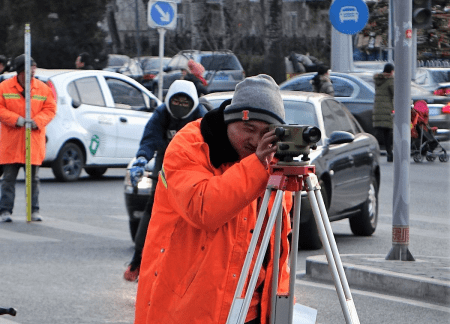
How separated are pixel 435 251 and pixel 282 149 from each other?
6.75m

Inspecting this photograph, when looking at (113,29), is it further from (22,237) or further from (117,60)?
(22,237)

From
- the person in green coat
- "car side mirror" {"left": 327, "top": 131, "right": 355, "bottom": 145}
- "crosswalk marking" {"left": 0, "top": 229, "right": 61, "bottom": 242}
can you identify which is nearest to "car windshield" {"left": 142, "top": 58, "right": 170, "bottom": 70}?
the person in green coat

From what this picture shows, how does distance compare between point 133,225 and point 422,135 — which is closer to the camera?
point 133,225

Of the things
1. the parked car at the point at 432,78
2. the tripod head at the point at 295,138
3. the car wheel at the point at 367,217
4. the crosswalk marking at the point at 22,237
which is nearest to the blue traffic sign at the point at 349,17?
the car wheel at the point at 367,217

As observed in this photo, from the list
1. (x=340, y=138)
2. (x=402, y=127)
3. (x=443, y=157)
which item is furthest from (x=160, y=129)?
(x=443, y=157)

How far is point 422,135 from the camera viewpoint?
1883 cm

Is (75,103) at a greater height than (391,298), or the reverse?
(75,103)

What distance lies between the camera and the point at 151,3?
62.3ft

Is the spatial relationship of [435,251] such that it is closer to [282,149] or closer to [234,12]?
[282,149]

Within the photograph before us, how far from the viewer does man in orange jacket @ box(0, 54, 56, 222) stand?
454 inches

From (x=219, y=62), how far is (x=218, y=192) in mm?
26597

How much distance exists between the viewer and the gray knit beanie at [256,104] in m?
3.21

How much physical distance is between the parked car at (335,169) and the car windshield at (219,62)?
18128 millimetres

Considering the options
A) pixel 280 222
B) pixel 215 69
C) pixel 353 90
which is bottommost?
pixel 280 222
